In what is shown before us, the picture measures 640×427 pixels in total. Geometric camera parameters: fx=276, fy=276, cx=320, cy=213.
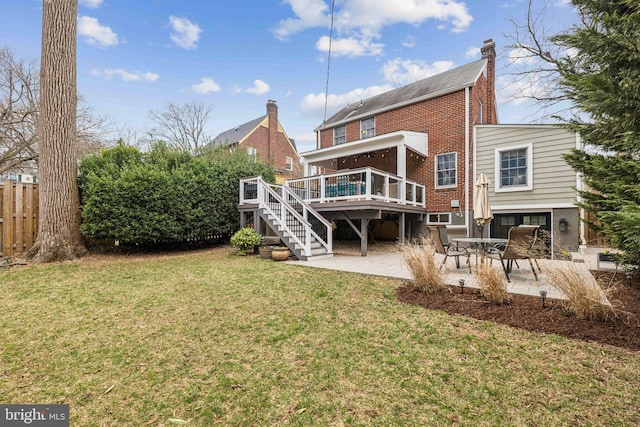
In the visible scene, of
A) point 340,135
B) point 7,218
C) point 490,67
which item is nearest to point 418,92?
point 490,67

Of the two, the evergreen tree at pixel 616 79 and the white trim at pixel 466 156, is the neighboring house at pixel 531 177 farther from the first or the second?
the evergreen tree at pixel 616 79

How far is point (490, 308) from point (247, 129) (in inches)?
975

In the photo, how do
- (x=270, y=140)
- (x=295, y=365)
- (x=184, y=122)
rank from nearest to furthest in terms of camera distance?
(x=295, y=365) < (x=184, y=122) < (x=270, y=140)

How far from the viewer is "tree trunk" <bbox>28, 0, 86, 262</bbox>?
7762 millimetres

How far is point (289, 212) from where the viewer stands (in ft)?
31.0

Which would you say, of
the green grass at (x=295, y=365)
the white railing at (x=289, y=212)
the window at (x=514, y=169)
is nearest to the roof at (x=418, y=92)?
the window at (x=514, y=169)

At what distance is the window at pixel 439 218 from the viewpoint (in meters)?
11.8

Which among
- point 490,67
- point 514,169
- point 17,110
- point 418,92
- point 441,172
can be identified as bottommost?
point 514,169

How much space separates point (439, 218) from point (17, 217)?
1440 cm

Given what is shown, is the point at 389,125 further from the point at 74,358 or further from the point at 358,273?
the point at 74,358

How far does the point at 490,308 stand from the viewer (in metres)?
3.97

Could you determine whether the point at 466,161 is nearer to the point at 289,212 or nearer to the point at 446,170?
the point at 446,170

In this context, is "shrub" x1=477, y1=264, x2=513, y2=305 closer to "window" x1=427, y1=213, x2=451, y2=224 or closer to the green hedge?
"window" x1=427, y1=213, x2=451, y2=224

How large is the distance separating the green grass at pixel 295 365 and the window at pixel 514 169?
8.61 meters
